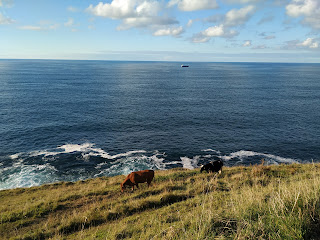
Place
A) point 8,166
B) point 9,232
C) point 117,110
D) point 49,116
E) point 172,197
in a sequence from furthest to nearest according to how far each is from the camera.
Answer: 1. point 117,110
2. point 49,116
3. point 8,166
4. point 172,197
5. point 9,232

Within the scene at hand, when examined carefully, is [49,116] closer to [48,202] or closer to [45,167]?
[45,167]

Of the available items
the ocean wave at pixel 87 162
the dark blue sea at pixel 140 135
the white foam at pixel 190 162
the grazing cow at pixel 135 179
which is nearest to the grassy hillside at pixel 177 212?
the grazing cow at pixel 135 179

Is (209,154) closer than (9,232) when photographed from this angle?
No

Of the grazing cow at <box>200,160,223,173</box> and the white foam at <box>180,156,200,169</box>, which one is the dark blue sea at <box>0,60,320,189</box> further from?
the grazing cow at <box>200,160,223,173</box>

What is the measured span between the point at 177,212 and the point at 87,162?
32234 mm

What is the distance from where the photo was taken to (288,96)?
322ft

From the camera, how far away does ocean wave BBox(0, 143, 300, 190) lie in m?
33.9

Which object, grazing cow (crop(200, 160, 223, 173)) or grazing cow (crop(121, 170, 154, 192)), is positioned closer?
grazing cow (crop(121, 170, 154, 192))

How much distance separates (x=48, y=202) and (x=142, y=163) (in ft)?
80.3

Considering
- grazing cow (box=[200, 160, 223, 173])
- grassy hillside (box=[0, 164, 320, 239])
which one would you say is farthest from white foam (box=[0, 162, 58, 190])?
grazing cow (box=[200, 160, 223, 173])

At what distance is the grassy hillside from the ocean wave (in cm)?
1308

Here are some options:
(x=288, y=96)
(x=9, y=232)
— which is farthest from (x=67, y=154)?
(x=288, y=96)

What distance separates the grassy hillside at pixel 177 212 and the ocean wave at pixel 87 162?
13.1m

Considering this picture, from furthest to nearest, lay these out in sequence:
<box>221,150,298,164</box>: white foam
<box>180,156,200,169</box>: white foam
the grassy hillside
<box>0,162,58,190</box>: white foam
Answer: <box>221,150,298,164</box>: white foam < <box>180,156,200,169</box>: white foam < <box>0,162,58,190</box>: white foam < the grassy hillside
